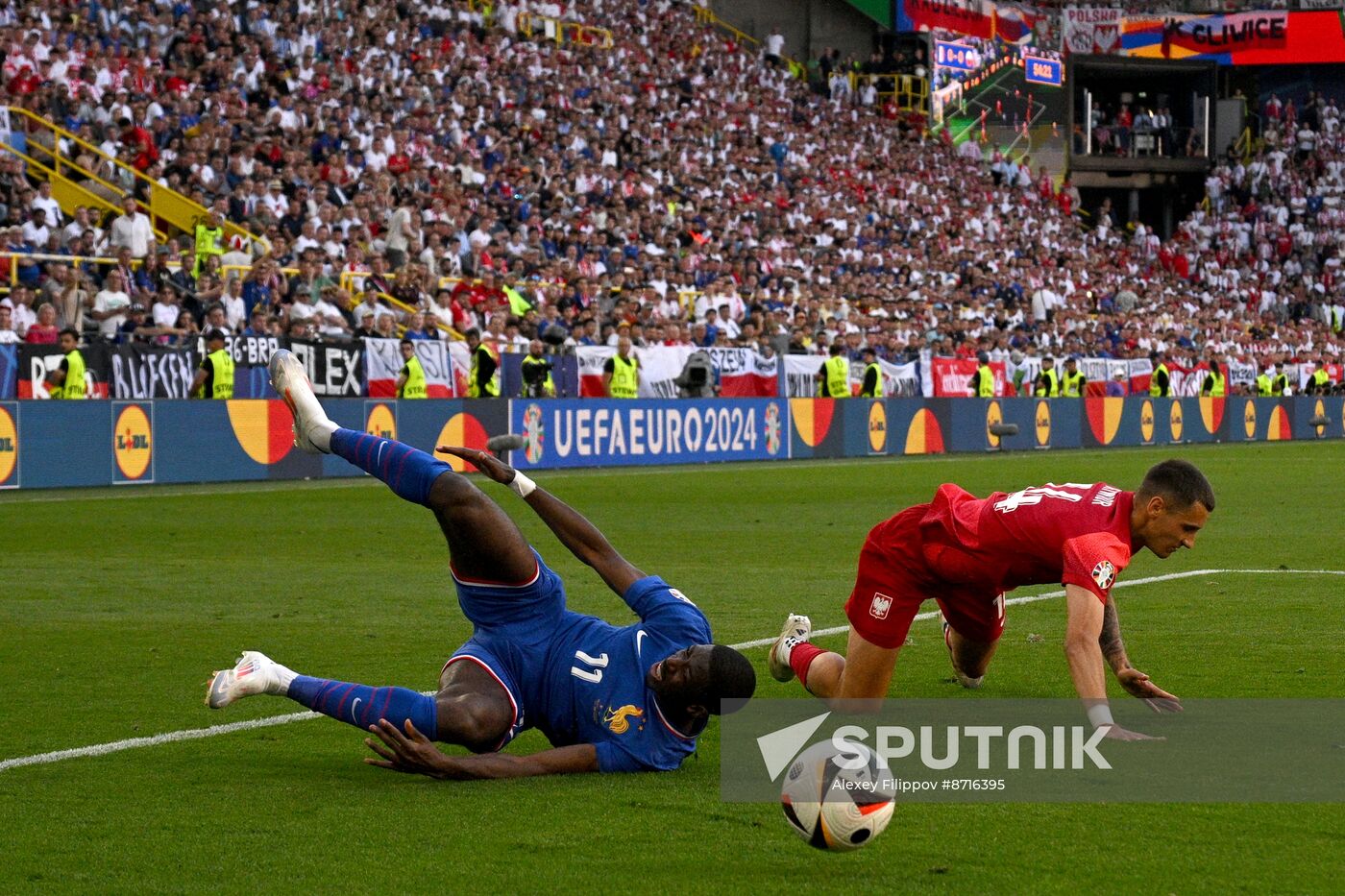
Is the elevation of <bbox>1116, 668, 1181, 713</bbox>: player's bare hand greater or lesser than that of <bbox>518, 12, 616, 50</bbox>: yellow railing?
lesser

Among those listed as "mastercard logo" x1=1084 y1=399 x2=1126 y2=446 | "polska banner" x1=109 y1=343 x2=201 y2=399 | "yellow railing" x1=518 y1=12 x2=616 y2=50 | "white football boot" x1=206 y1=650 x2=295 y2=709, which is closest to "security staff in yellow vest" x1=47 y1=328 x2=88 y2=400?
"polska banner" x1=109 y1=343 x2=201 y2=399

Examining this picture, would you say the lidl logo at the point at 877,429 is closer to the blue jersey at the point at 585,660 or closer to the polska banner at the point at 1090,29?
the blue jersey at the point at 585,660

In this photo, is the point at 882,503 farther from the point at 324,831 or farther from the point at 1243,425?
the point at 1243,425

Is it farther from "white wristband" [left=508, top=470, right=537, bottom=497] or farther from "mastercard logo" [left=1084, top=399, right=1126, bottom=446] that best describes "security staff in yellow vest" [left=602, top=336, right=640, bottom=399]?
"white wristband" [left=508, top=470, right=537, bottom=497]

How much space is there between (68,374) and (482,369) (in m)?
6.61

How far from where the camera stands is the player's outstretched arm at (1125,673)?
6.75 m

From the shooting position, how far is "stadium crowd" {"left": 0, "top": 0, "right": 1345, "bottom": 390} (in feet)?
87.3

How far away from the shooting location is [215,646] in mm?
9477

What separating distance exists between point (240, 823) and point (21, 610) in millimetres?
6036

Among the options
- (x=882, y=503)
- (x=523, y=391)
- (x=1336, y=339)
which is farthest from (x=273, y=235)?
(x=1336, y=339)

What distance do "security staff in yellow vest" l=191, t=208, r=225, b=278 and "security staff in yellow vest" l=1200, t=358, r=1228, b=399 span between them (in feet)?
89.3

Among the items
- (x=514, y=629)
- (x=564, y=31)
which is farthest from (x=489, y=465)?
(x=564, y=31)

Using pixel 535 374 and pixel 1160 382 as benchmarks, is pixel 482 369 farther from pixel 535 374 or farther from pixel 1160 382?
pixel 1160 382

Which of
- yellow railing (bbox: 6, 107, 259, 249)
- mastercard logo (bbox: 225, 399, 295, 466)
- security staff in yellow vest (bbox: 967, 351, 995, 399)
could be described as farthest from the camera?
security staff in yellow vest (bbox: 967, 351, 995, 399)
